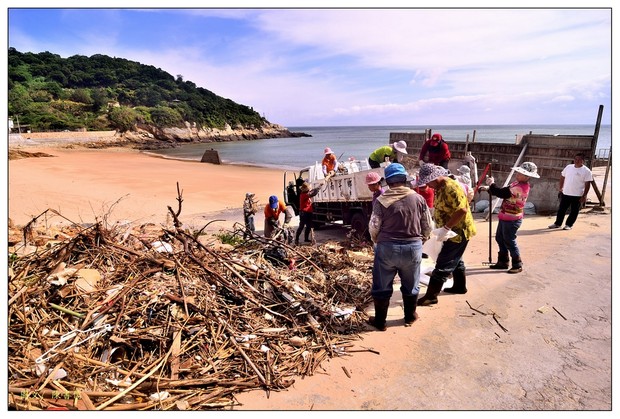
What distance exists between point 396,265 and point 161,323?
2.36 m

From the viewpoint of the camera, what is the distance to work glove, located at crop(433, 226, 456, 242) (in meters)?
4.54

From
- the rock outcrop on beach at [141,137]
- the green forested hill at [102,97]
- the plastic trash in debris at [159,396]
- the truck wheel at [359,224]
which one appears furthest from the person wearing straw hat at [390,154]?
the green forested hill at [102,97]

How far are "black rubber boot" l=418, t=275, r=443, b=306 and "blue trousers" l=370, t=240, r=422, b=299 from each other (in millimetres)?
695

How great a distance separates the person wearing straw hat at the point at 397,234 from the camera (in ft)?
13.0

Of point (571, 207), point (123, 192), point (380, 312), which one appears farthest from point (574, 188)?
point (123, 192)

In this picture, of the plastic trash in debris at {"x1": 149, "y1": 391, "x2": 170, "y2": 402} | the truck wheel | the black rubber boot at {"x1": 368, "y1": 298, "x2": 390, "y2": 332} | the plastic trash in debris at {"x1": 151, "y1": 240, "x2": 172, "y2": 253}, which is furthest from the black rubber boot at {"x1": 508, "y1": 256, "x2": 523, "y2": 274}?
the plastic trash in debris at {"x1": 149, "y1": 391, "x2": 170, "y2": 402}

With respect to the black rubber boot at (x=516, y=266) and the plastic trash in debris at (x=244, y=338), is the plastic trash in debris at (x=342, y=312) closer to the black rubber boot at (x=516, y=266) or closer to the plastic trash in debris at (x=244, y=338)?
the plastic trash in debris at (x=244, y=338)

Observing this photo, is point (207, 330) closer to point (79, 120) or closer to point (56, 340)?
point (56, 340)

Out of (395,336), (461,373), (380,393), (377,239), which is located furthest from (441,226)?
(380,393)

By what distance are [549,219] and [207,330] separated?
8874mm

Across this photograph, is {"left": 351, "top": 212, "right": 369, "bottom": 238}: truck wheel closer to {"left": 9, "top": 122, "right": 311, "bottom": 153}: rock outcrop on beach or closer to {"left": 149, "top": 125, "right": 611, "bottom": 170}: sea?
{"left": 149, "top": 125, "right": 611, "bottom": 170}: sea

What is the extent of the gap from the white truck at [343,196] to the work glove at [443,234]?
285 cm

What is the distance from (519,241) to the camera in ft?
24.9

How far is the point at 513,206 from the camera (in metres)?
5.64
